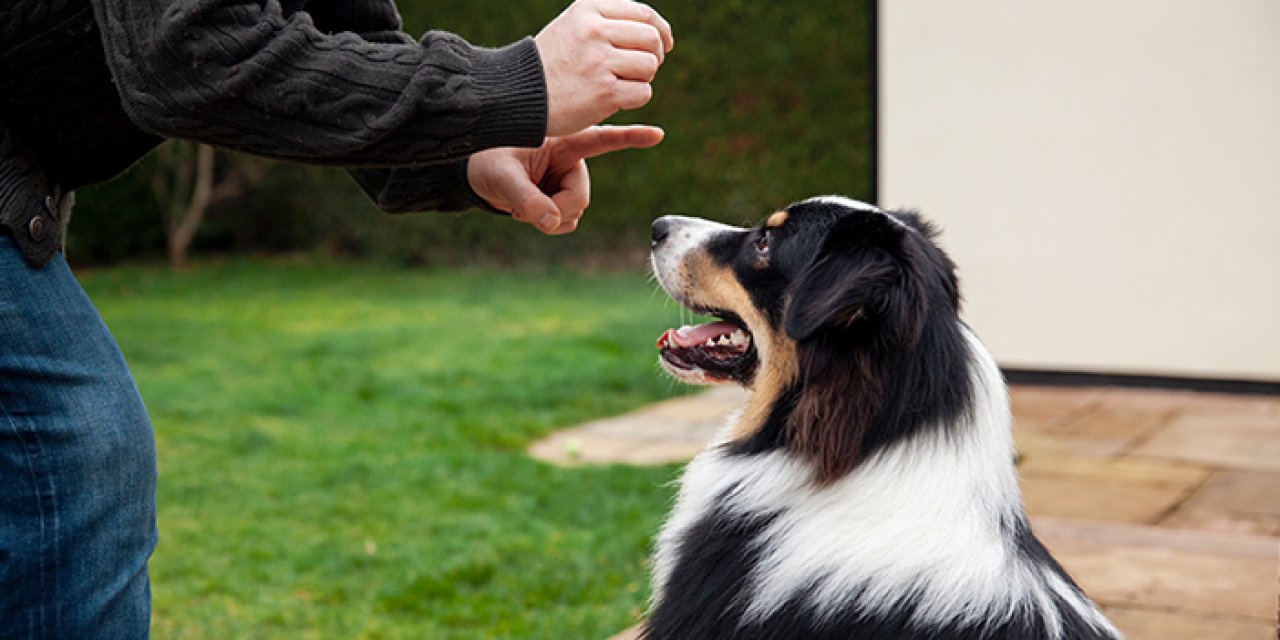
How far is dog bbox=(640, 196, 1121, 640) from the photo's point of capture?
6.28 feet

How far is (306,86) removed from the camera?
1402mm

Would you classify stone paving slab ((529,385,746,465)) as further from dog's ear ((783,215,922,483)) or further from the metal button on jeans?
the metal button on jeans

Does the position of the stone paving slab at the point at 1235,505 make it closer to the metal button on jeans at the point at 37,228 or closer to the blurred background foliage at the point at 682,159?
the metal button on jeans at the point at 37,228

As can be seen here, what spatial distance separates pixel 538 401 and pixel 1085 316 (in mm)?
3055

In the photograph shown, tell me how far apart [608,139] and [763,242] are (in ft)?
1.53

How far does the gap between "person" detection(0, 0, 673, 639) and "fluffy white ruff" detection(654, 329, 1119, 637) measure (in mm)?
652

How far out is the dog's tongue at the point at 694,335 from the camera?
247 cm

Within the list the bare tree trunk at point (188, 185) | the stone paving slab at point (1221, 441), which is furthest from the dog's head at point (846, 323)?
the bare tree trunk at point (188, 185)

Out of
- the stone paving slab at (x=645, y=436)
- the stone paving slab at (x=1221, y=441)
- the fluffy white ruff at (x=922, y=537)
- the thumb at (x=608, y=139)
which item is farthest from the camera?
the stone paving slab at (x=645, y=436)

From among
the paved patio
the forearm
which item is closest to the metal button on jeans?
the forearm

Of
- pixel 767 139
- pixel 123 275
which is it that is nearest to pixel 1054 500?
pixel 767 139

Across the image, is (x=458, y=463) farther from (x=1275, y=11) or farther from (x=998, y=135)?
(x=1275, y=11)

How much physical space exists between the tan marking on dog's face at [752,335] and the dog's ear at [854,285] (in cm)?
16

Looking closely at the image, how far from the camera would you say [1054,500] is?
4.76m
